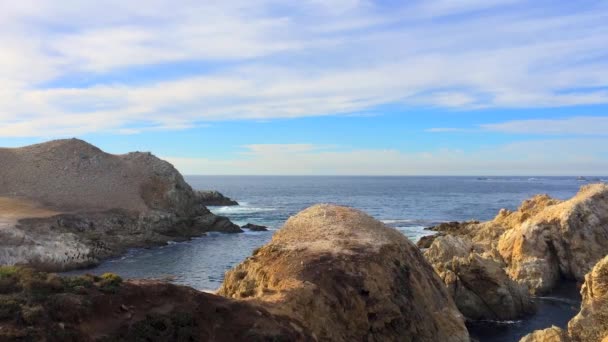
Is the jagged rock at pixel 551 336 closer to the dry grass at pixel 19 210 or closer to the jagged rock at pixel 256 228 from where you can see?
the dry grass at pixel 19 210

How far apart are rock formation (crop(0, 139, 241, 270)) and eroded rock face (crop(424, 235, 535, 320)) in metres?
37.4

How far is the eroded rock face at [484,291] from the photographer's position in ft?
115

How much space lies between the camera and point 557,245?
44.1 meters

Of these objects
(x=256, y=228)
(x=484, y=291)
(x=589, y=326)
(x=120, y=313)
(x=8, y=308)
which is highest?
(x=8, y=308)

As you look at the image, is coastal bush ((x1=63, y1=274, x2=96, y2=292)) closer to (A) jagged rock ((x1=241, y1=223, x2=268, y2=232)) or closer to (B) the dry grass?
(B) the dry grass

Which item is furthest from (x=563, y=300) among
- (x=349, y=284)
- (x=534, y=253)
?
(x=349, y=284)

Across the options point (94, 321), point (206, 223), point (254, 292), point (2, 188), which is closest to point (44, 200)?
point (2, 188)

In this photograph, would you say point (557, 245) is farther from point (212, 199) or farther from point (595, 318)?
point (212, 199)

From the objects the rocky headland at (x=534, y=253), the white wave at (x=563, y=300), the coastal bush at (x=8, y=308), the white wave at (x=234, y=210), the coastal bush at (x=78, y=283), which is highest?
the coastal bush at (x=78, y=283)

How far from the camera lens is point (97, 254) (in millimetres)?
57156

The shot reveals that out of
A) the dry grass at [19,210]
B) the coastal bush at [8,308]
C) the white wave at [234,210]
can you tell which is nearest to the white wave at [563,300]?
the coastal bush at [8,308]

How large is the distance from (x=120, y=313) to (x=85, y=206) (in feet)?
206

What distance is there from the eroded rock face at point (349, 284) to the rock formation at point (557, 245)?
1695 cm

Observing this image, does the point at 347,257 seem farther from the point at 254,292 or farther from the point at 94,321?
the point at 94,321
